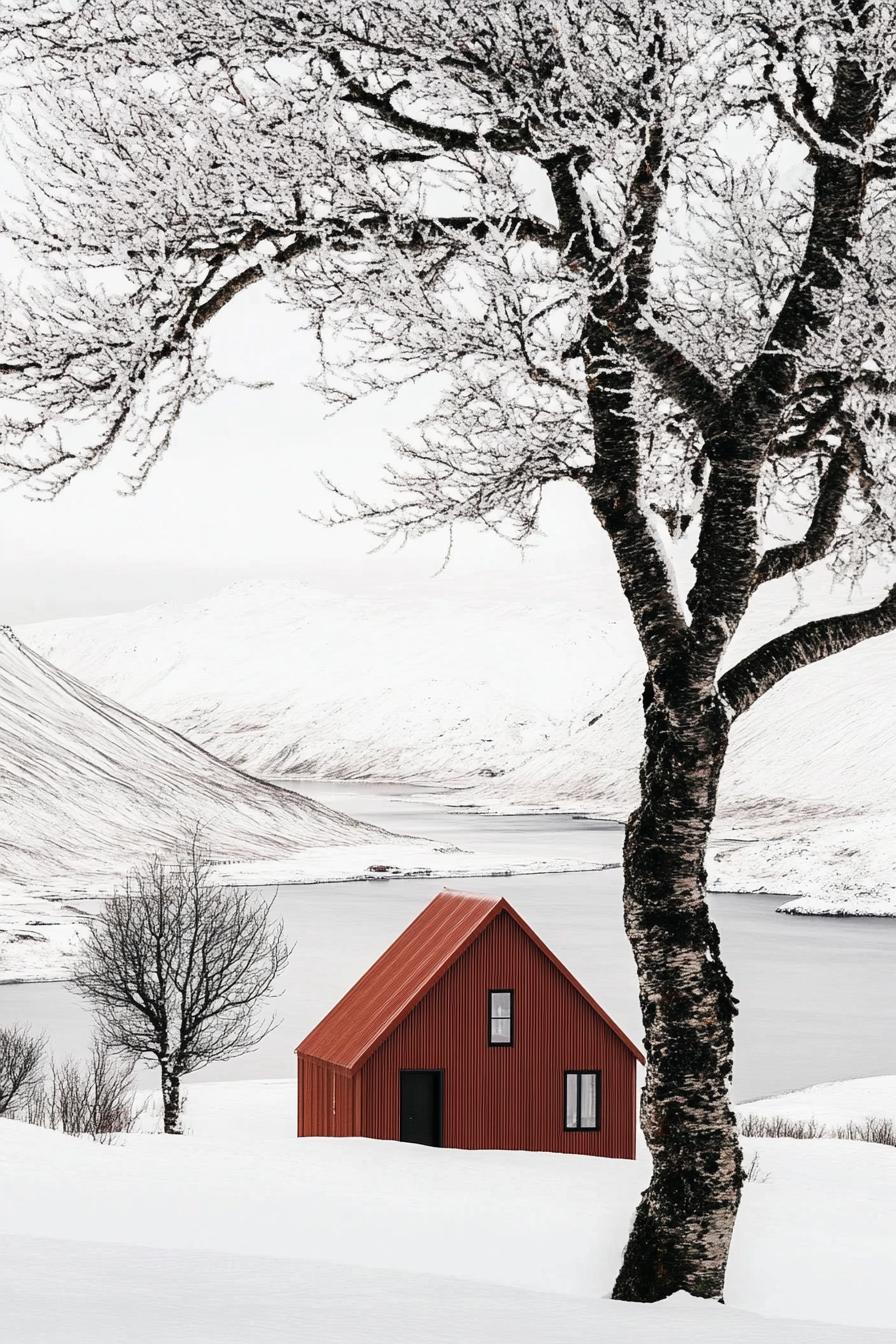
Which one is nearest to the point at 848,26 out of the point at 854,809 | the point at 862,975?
the point at 862,975

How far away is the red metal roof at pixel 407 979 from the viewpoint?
19.9m

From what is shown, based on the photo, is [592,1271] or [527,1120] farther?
[527,1120]

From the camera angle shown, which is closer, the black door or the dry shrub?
the black door

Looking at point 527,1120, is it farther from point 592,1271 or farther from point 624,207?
point 624,207

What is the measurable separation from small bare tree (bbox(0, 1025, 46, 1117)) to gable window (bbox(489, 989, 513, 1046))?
9.44 m

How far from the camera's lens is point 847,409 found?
29.9 ft

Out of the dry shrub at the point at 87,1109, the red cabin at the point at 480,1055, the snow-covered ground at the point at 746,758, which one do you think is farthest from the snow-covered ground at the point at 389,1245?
the snow-covered ground at the point at 746,758

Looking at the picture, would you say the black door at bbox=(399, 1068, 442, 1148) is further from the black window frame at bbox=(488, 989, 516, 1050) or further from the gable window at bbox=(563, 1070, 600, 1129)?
the gable window at bbox=(563, 1070, 600, 1129)

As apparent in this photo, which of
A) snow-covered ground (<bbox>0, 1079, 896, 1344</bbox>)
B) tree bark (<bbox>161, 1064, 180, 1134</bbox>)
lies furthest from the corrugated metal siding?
tree bark (<bbox>161, 1064, 180, 1134</bbox>)

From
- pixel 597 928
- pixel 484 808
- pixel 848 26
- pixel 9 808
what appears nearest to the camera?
pixel 848 26

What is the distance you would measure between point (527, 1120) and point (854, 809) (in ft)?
298

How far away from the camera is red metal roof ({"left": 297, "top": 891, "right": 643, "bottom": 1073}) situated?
19.9 m

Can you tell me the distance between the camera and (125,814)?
261 feet

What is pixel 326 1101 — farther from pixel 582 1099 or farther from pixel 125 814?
pixel 125 814
